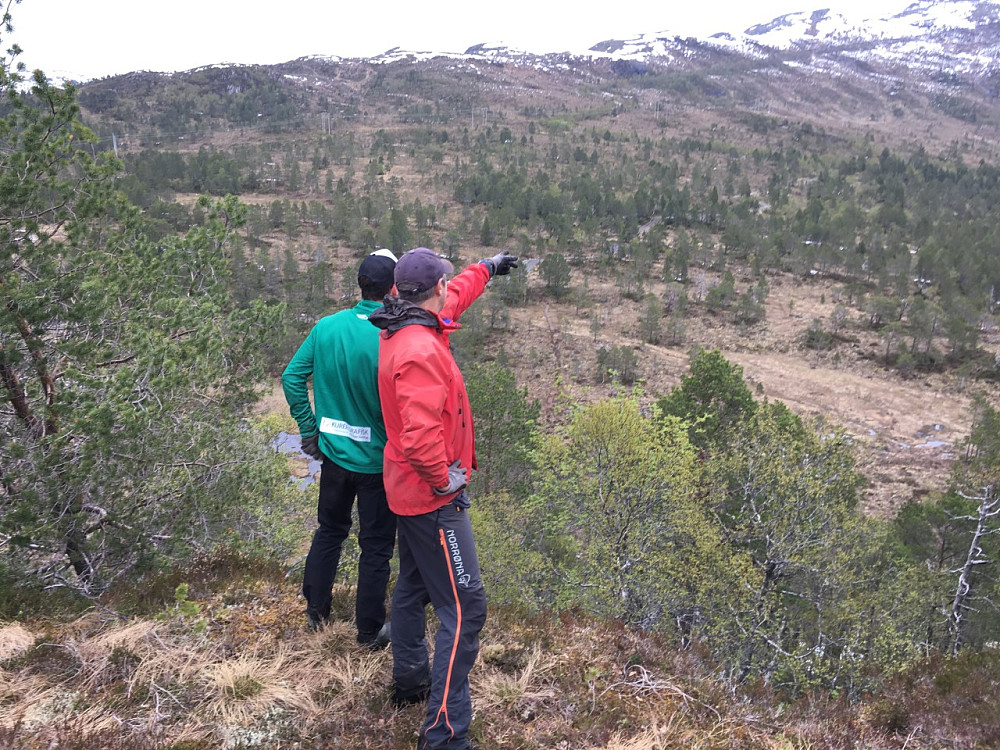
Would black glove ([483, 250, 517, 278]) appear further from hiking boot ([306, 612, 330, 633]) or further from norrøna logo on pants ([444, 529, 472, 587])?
hiking boot ([306, 612, 330, 633])

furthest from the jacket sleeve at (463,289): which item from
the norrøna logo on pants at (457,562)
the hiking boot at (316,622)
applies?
the hiking boot at (316,622)

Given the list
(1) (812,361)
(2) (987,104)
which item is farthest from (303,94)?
(2) (987,104)

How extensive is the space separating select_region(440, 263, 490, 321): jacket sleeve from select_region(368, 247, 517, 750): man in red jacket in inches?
14.8

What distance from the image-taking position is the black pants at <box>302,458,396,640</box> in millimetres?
3219

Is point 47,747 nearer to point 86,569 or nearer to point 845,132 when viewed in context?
point 86,569

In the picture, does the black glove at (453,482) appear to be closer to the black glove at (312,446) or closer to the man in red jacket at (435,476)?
the man in red jacket at (435,476)

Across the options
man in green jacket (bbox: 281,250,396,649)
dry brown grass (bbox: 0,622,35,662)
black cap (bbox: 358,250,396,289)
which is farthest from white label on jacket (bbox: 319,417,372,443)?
dry brown grass (bbox: 0,622,35,662)

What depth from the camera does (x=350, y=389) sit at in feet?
10.4

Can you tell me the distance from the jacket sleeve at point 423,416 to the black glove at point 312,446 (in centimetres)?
98

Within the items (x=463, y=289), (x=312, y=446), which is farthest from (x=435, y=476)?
(x=463, y=289)

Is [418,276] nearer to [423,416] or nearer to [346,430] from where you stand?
[423,416]

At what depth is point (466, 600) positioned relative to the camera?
2781 mm

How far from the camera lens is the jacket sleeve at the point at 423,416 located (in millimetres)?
2539

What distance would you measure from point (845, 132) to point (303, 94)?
12165 cm
